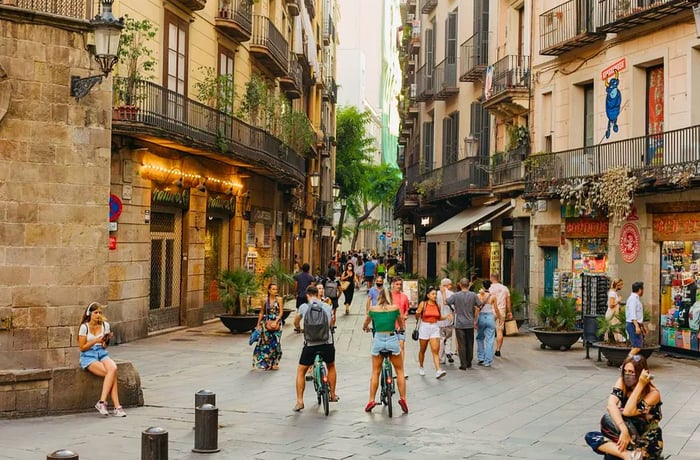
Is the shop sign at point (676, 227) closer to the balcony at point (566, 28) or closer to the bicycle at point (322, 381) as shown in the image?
the balcony at point (566, 28)

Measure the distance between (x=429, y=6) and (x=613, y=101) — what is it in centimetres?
1970

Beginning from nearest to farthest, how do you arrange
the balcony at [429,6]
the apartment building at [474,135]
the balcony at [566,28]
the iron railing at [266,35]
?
the balcony at [566,28]
the apartment building at [474,135]
the iron railing at [266,35]
the balcony at [429,6]

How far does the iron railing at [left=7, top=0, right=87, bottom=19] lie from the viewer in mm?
11797

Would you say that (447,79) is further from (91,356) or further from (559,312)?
(91,356)

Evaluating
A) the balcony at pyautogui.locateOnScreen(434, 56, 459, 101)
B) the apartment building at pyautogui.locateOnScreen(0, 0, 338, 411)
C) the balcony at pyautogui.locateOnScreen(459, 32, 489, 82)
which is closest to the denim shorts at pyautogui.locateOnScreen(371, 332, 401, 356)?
the apartment building at pyautogui.locateOnScreen(0, 0, 338, 411)

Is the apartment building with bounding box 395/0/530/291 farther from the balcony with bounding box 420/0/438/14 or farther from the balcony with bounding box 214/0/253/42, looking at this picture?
the balcony with bounding box 214/0/253/42

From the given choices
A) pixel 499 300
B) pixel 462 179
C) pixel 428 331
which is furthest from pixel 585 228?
pixel 428 331

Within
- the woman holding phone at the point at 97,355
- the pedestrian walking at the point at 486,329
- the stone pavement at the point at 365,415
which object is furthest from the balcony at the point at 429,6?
the woman holding phone at the point at 97,355

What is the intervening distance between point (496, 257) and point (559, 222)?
557cm

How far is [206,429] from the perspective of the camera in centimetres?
954

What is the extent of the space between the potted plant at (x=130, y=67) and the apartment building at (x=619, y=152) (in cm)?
1013

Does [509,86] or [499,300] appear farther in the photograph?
[509,86]

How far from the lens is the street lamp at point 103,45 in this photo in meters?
11.8

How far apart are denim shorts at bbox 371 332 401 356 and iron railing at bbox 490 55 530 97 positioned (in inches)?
632
